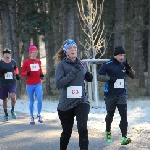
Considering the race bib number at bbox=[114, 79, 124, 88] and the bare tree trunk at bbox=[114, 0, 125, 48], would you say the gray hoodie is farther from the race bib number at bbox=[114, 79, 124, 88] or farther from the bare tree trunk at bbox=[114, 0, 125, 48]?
the bare tree trunk at bbox=[114, 0, 125, 48]

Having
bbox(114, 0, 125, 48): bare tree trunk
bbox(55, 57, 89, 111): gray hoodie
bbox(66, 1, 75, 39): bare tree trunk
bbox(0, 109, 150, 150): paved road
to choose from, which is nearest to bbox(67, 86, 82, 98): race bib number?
bbox(55, 57, 89, 111): gray hoodie

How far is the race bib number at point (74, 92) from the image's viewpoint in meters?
5.95

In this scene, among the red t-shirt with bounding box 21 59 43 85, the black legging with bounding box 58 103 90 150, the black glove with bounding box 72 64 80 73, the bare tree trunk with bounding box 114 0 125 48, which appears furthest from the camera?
the bare tree trunk with bounding box 114 0 125 48

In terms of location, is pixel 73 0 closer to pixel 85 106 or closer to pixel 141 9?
pixel 141 9

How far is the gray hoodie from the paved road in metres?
1.46

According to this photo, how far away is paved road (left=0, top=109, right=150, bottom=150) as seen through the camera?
23.8 feet


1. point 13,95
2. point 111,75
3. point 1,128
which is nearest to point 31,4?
point 13,95

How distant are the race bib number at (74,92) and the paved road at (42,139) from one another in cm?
155

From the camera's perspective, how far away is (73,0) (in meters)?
19.9

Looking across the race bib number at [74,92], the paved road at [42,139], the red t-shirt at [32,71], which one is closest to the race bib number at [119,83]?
the paved road at [42,139]

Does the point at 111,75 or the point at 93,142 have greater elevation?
the point at 111,75

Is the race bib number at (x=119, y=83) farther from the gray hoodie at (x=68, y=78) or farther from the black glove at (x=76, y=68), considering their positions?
the black glove at (x=76, y=68)

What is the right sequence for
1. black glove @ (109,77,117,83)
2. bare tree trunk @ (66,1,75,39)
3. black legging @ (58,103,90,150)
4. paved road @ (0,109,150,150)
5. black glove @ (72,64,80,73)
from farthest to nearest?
bare tree trunk @ (66,1,75,39), black glove @ (109,77,117,83), paved road @ (0,109,150,150), black glove @ (72,64,80,73), black legging @ (58,103,90,150)

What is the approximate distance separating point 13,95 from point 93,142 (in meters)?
3.95
